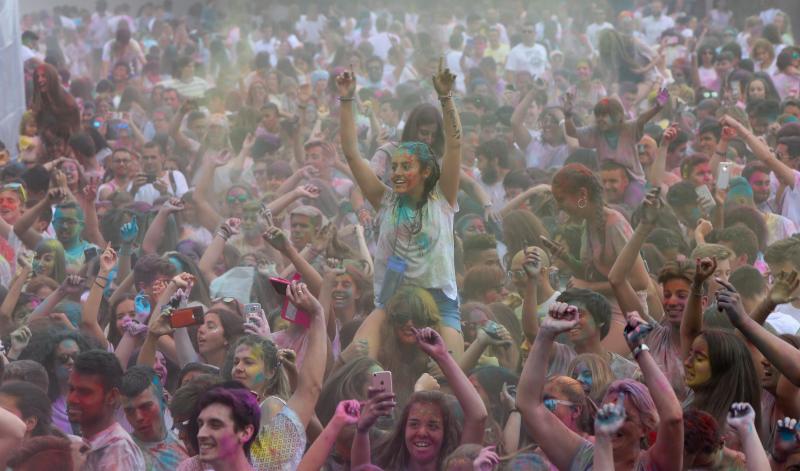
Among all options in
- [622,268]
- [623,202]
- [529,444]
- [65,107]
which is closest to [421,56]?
[65,107]

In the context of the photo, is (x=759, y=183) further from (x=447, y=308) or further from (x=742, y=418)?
(x=742, y=418)

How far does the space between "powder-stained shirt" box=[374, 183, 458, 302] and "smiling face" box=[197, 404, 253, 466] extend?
8.22 feet

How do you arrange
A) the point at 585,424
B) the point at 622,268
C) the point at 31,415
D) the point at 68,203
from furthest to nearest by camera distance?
the point at 68,203 → the point at 622,268 → the point at 31,415 → the point at 585,424

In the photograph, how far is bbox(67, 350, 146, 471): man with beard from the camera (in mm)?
6449

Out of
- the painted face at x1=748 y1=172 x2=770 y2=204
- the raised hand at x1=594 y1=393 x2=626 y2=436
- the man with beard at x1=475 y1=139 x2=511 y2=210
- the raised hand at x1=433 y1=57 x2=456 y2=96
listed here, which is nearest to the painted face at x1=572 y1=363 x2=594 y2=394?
the raised hand at x1=594 y1=393 x2=626 y2=436

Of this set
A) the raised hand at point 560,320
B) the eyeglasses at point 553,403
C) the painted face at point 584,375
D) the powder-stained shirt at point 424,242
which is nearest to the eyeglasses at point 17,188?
the powder-stained shirt at point 424,242

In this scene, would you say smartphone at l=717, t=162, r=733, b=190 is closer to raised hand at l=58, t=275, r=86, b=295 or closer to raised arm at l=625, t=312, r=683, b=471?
raised hand at l=58, t=275, r=86, b=295

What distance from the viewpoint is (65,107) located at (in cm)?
1307

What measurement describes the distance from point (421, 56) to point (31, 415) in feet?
50.7

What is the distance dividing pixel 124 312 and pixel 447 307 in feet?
5.61

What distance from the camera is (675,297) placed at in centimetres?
758

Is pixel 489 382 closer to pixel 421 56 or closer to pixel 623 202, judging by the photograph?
pixel 623 202

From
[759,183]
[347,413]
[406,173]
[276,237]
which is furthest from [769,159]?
[347,413]

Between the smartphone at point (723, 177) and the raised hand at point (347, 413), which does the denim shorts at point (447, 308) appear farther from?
the smartphone at point (723, 177)
